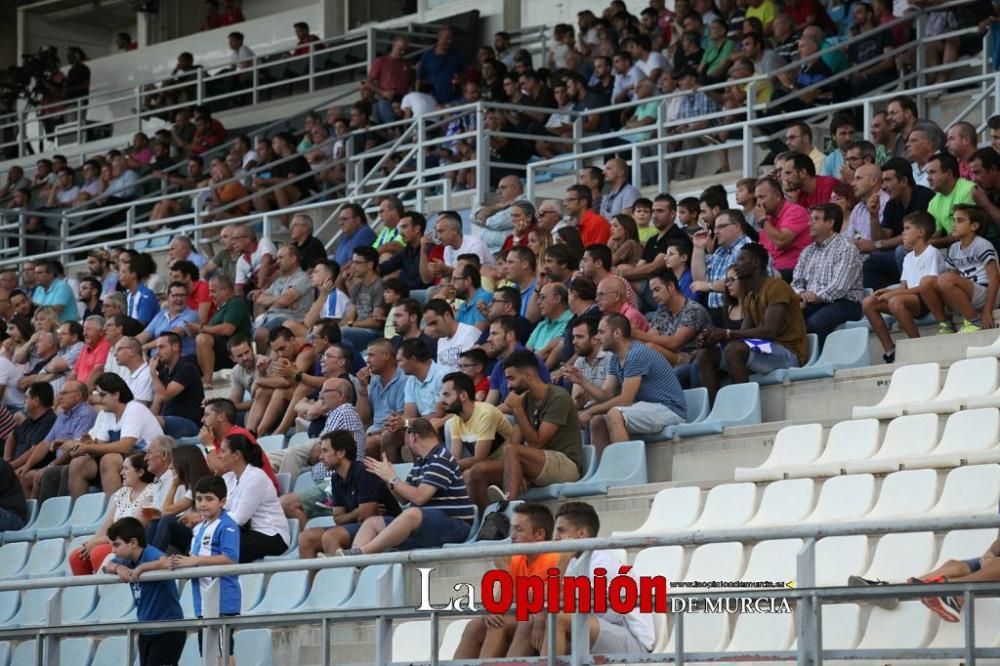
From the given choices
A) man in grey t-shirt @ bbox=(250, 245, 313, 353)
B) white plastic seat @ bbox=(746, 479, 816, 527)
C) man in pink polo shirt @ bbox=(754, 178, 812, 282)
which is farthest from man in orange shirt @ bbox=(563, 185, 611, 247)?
white plastic seat @ bbox=(746, 479, 816, 527)

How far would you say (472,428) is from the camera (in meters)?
10.9

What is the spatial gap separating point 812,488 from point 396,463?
312cm

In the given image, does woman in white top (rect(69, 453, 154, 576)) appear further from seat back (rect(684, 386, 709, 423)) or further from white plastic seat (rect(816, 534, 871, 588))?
white plastic seat (rect(816, 534, 871, 588))

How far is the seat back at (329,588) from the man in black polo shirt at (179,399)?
3.70 meters

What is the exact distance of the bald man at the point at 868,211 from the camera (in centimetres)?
1191

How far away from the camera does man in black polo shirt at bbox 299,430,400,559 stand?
1048 cm

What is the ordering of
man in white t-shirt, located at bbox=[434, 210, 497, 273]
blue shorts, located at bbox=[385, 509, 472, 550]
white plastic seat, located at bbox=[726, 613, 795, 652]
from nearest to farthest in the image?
white plastic seat, located at bbox=[726, 613, 795, 652], blue shorts, located at bbox=[385, 509, 472, 550], man in white t-shirt, located at bbox=[434, 210, 497, 273]

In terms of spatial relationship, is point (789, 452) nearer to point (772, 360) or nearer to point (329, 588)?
point (772, 360)

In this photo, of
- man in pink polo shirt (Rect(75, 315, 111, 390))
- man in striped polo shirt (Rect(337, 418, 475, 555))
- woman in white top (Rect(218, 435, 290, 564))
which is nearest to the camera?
man in striped polo shirt (Rect(337, 418, 475, 555))

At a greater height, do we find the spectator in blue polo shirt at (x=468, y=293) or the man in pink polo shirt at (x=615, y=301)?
the spectator in blue polo shirt at (x=468, y=293)

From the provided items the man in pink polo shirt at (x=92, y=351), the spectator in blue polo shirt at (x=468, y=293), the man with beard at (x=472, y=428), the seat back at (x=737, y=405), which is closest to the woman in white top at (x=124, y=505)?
the man with beard at (x=472, y=428)

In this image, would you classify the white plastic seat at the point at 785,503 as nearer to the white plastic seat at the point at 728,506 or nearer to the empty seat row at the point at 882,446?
the white plastic seat at the point at 728,506

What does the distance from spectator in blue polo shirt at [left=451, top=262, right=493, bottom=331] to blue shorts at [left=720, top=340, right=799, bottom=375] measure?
2.57 metres

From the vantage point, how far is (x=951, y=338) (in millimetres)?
10688
